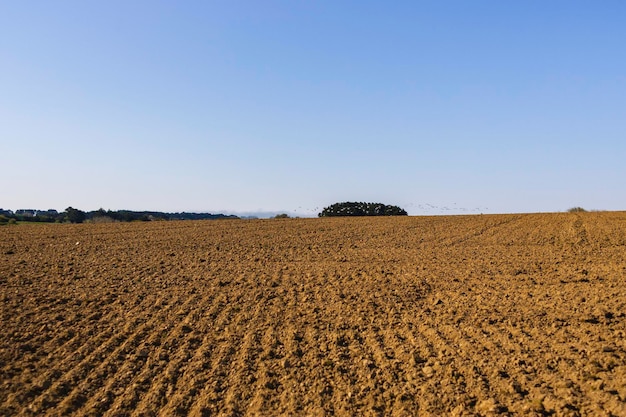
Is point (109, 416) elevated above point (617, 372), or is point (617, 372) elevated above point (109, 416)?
point (617, 372)

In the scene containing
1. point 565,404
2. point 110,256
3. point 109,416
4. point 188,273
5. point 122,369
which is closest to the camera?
point 565,404

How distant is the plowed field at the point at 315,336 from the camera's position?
5.86 metres

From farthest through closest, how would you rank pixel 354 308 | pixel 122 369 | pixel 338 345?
pixel 354 308, pixel 338 345, pixel 122 369

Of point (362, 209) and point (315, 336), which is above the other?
point (362, 209)

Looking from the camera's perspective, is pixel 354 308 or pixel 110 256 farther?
pixel 110 256

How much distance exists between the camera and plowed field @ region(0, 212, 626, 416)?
5.86m

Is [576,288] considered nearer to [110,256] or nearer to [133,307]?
[133,307]

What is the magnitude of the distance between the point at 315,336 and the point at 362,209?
4522 centimetres

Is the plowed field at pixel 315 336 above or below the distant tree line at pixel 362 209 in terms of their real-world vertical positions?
below

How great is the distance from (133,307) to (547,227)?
20487 millimetres

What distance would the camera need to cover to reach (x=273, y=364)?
699 centimetres

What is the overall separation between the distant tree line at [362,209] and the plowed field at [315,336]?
116 feet

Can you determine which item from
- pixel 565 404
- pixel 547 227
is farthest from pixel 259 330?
pixel 547 227

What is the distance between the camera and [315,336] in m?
8.05
